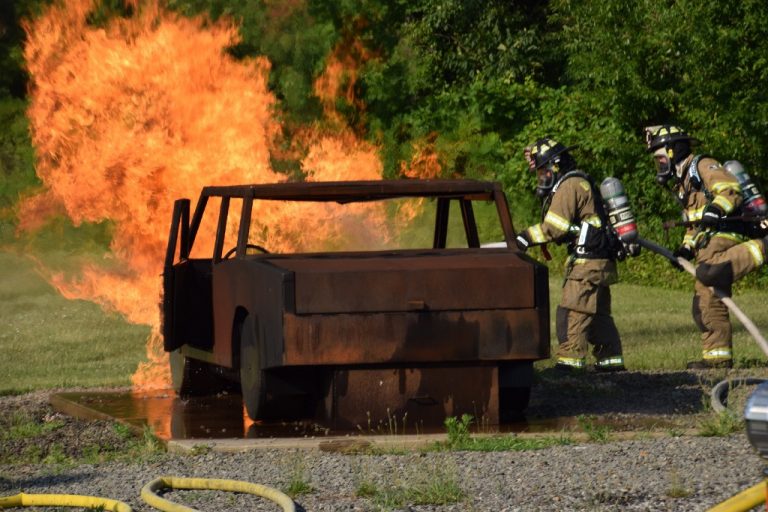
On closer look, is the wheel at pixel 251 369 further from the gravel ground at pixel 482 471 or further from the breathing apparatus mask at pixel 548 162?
the breathing apparatus mask at pixel 548 162

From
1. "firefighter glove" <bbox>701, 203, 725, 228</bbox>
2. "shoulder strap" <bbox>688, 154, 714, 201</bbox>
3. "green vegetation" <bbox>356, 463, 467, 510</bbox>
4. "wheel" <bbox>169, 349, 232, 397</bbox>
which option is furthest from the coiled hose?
"wheel" <bbox>169, 349, 232, 397</bbox>

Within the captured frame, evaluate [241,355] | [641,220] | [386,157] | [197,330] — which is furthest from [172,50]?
[386,157]

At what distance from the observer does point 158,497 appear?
24.4 ft

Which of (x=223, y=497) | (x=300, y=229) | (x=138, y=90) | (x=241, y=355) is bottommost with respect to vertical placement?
(x=223, y=497)

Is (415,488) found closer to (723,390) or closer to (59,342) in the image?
(723,390)

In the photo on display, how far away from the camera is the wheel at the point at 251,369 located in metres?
9.73

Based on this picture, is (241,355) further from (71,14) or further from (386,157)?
(386,157)

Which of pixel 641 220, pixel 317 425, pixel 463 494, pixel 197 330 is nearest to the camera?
pixel 463 494

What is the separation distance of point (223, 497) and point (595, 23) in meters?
18.2

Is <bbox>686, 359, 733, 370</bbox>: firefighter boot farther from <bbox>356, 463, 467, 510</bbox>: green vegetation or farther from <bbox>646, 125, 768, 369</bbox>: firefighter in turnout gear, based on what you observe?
<bbox>356, 463, 467, 510</bbox>: green vegetation

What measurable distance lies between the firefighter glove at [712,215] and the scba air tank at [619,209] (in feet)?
2.00

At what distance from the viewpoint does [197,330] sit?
1121 centimetres

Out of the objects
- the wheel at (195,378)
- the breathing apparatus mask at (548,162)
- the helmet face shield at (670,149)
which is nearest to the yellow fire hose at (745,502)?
the wheel at (195,378)

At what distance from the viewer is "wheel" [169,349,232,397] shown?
11.8 metres
